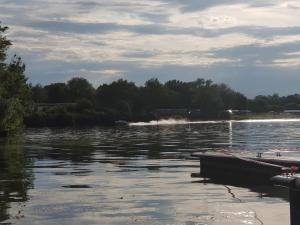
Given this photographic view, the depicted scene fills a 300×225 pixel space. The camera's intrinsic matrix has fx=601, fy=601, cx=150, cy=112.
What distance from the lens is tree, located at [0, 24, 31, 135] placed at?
63.6m

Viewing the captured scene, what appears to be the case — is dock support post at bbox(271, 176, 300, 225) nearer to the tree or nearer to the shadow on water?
the shadow on water

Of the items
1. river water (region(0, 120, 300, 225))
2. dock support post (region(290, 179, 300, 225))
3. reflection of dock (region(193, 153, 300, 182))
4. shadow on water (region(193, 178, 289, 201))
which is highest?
dock support post (region(290, 179, 300, 225))

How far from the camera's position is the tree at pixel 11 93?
6356 cm

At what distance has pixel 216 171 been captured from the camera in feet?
87.4

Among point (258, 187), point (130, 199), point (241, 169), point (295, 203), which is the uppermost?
point (295, 203)

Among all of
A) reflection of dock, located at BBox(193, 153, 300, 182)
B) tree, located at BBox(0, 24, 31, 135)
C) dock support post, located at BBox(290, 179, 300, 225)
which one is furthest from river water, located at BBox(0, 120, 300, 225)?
tree, located at BBox(0, 24, 31, 135)

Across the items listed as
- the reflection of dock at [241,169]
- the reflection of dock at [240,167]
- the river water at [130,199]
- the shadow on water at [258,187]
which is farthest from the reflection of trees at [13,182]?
the reflection of dock at [240,167]

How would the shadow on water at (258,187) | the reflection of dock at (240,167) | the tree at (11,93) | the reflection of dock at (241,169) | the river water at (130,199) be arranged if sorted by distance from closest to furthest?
1. the river water at (130,199)
2. the shadow on water at (258,187)
3. the reflection of dock at (241,169)
4. the reflection of dock at (240,167)
5. the tree at (11,93)

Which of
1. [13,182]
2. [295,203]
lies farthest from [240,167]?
[295,203]

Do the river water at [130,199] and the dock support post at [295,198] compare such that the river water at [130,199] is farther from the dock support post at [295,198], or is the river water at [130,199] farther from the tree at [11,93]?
the tree at [11,93]

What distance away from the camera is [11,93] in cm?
7256

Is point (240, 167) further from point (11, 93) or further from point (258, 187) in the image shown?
point (11, 93)

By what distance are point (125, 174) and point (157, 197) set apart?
8083 mm

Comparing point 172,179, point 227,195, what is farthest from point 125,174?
point 227,195
